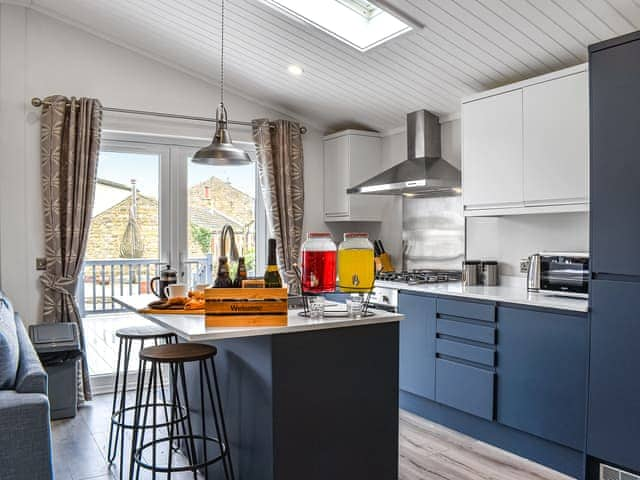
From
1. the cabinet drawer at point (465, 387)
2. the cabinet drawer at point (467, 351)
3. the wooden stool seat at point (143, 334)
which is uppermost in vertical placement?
the wooden stool seat at point (143, 334)

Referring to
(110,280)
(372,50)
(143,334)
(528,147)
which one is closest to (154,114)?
(110,280)

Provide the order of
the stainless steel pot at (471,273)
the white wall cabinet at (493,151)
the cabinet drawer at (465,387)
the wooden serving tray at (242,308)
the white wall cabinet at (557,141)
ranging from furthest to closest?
the stainless steel pot at (471,273) → the white wall cabinet at (493,151) → the cabinet drawer at (465,387) → the white wall cabinet at (557,141) → the wooden serving tray at (242,308)

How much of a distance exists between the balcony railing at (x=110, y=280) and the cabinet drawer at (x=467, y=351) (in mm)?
1954

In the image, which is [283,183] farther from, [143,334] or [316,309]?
[316,309]

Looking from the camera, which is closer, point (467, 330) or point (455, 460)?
point (455, 460)

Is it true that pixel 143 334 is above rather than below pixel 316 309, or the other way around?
below

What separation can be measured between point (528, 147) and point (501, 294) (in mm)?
923

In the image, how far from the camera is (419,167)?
13.9 ft

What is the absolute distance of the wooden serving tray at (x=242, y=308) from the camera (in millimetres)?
2131

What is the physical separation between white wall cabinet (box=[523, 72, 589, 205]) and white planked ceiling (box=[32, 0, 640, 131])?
0.82 feet

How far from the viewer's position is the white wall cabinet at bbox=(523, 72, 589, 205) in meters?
3.10

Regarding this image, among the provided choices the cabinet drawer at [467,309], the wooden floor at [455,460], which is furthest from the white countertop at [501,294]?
the wooden floor at [455,460]

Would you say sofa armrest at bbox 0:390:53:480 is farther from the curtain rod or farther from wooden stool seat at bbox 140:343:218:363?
the curtain rod

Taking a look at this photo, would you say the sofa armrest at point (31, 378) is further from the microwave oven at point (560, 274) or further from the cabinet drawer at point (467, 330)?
the microwave oven at point (560, 274)
